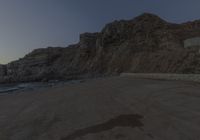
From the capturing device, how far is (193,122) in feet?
11.6

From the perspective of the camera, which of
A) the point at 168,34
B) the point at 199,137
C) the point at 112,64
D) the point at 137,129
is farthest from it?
the point at 112,64

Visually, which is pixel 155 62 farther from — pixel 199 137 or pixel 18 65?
pixel 18 65

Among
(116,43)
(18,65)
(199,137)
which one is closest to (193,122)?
(199,137)

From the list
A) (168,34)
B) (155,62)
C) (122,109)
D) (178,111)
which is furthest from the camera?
(168,34)

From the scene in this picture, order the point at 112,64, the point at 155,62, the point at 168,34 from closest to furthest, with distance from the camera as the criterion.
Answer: the point at 155,62
the point at 168,34
the point at 112,64

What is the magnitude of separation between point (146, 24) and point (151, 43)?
13.2m

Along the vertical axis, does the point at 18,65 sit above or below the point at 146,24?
below

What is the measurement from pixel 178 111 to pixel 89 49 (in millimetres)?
51722

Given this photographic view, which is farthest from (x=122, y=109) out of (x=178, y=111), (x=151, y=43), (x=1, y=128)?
(x=151, y=43)

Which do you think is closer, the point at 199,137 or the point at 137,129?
the point at 199,137

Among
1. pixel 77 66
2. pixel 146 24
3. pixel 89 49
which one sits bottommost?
pixel 77 66

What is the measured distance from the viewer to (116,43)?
162 ft

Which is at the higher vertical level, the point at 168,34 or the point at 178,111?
the point at 168,34

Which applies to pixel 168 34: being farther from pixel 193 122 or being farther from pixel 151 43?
pixel 193 122
